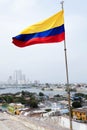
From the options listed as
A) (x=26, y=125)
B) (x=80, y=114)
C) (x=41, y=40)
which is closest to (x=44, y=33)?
(x=41, y=40)

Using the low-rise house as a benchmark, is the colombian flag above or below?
above

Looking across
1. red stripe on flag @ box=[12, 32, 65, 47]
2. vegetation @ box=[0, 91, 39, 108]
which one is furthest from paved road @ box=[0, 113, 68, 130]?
vegetation @ box=[0, 91, 39, 108]

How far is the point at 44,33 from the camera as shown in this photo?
6359 mm

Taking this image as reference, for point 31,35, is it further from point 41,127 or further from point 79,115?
point 79,115

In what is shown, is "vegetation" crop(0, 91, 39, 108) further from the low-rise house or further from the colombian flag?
the colombian flag

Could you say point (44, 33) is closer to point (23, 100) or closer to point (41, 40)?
point (41, 40)

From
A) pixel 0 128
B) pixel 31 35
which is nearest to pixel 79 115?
pixel 0 128

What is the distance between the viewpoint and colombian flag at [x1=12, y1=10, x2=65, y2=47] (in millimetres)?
6215

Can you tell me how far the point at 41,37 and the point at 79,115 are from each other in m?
26.3

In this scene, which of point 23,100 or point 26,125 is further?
point 23,100

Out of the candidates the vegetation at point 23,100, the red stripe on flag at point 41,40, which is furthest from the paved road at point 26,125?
the vegetation at point 23,100

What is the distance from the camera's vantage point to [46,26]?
20.6ft

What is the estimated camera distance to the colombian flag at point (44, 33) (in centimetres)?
621

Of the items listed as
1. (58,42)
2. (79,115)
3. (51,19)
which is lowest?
(79,115)
